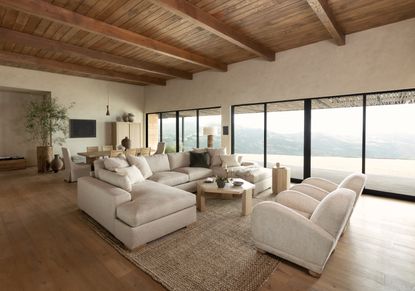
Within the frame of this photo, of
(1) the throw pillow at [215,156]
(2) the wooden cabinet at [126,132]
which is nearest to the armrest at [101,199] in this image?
(1) the throw pillow at [215,156]

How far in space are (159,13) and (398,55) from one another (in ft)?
15.1

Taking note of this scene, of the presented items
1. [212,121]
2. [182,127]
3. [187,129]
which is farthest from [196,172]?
[182,127]

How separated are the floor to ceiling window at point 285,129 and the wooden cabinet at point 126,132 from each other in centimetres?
547

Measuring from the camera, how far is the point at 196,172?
4.95 metres

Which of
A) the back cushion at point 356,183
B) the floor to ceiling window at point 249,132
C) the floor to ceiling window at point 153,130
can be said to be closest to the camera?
the back cushion at point 356,183

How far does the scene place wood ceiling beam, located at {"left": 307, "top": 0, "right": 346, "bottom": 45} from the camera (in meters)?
3.33

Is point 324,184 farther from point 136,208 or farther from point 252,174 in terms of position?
point 136,208

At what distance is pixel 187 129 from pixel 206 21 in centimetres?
521

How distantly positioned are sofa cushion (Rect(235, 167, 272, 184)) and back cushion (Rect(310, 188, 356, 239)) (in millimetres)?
2535

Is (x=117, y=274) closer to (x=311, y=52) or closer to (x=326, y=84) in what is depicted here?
(x=326, y=84)

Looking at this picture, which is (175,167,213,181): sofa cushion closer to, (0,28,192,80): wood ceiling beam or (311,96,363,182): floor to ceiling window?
(311,96,363,182): floor to ceiling window

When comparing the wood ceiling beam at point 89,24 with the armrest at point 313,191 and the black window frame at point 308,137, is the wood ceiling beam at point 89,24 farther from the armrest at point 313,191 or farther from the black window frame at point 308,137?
the armrest at point 313,191

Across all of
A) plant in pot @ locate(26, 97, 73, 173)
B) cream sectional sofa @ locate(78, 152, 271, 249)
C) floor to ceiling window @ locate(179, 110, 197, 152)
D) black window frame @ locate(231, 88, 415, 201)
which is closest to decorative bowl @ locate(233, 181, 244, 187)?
cream sectional sofa @ locate(78, 152, 271, 249)

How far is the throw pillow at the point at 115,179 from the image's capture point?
3.15 m
